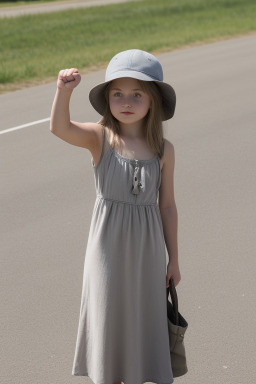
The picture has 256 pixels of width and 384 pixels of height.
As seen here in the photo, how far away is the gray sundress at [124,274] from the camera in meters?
4.05

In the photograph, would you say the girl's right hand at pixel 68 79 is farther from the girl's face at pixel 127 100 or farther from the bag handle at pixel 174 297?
the bag handle at pixel 174 297

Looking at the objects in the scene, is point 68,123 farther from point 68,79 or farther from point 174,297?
point 174,297

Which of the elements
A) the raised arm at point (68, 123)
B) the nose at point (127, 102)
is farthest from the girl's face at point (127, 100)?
the raised arm at point (68, 123)

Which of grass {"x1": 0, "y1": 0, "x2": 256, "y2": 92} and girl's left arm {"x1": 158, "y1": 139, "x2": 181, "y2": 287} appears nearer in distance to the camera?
girl's left arm {"x1": 158, "y1": 139, "x2": 181, "y2": 287}

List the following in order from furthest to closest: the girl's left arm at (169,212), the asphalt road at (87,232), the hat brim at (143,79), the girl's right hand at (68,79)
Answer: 1. the asphalt road at (87,232)
2. the girl's left arm at (169,212)
3. the hat brim at (143,79)
4. the girl's right hand at (68,79)

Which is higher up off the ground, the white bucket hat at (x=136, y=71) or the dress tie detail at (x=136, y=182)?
the white bucket hat at (x=136, y=71)

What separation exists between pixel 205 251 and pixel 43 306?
1.60 m

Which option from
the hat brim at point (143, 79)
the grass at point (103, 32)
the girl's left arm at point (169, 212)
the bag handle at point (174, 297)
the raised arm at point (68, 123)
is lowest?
the bag handle at point (174, 297)

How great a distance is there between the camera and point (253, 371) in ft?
16.9

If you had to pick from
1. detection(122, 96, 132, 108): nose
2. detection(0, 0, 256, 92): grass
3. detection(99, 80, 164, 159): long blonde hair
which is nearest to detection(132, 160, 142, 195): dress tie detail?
detection(99, 80, 164, 159): long blonde hair

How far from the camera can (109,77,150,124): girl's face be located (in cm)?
401

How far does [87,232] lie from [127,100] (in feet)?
11.7

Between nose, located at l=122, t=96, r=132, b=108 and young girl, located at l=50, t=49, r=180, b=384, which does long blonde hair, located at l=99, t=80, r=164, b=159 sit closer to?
young girl, located at l=50, t=49, r=180, b=384

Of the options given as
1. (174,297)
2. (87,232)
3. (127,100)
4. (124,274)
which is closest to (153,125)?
(127,100)
